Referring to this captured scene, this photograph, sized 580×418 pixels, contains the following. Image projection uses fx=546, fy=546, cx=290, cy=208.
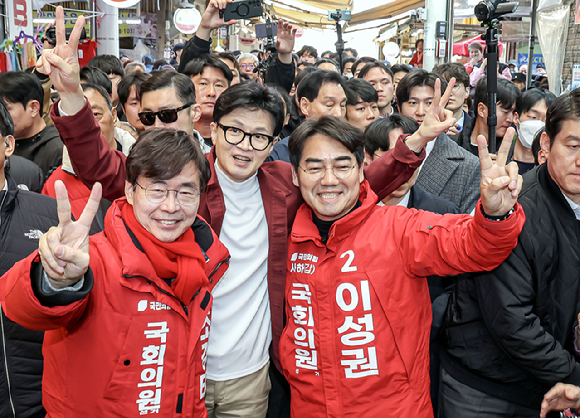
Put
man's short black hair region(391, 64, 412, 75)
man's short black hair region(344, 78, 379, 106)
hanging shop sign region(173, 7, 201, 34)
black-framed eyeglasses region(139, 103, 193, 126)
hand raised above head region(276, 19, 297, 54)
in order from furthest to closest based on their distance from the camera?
hanging shop sign region(173, 7, 201, 34) → man's short black hair region(391, 64, 412, 75) → man's short black hair region(344, 78, 379, 106) → hand raised above head region(276, 19, 297, 54) → black-framed eyeglasses region(139, 103, 193, 126)

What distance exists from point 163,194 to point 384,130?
1.52 m

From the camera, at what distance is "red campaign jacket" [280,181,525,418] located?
1950 mm

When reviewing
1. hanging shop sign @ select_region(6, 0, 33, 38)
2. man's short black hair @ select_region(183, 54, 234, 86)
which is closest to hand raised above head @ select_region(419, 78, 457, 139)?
man's short black hair @ select_region(183, 54, 234, 86)

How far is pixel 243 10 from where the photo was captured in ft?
12.6

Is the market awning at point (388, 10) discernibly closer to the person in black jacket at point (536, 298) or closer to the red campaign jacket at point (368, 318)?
the person in black jacket at point (536, 298)

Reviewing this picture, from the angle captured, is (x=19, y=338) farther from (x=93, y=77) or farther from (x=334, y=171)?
(x=93, y=77)

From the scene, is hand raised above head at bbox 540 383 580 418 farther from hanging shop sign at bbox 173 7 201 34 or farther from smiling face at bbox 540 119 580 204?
hanging shop sign at bbox 173 7 201 34

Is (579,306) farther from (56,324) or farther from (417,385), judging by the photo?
(56,324)

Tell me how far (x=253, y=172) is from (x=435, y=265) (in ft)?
2.82

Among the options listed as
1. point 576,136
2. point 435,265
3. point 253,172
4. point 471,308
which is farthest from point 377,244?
point 576,136

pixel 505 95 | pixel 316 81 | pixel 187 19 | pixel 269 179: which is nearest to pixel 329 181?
pixel 269 179

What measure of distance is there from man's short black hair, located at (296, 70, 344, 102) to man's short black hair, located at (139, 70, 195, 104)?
1.35 meters

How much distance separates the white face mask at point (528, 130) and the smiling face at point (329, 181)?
227cm

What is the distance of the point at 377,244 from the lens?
78.9 inches
